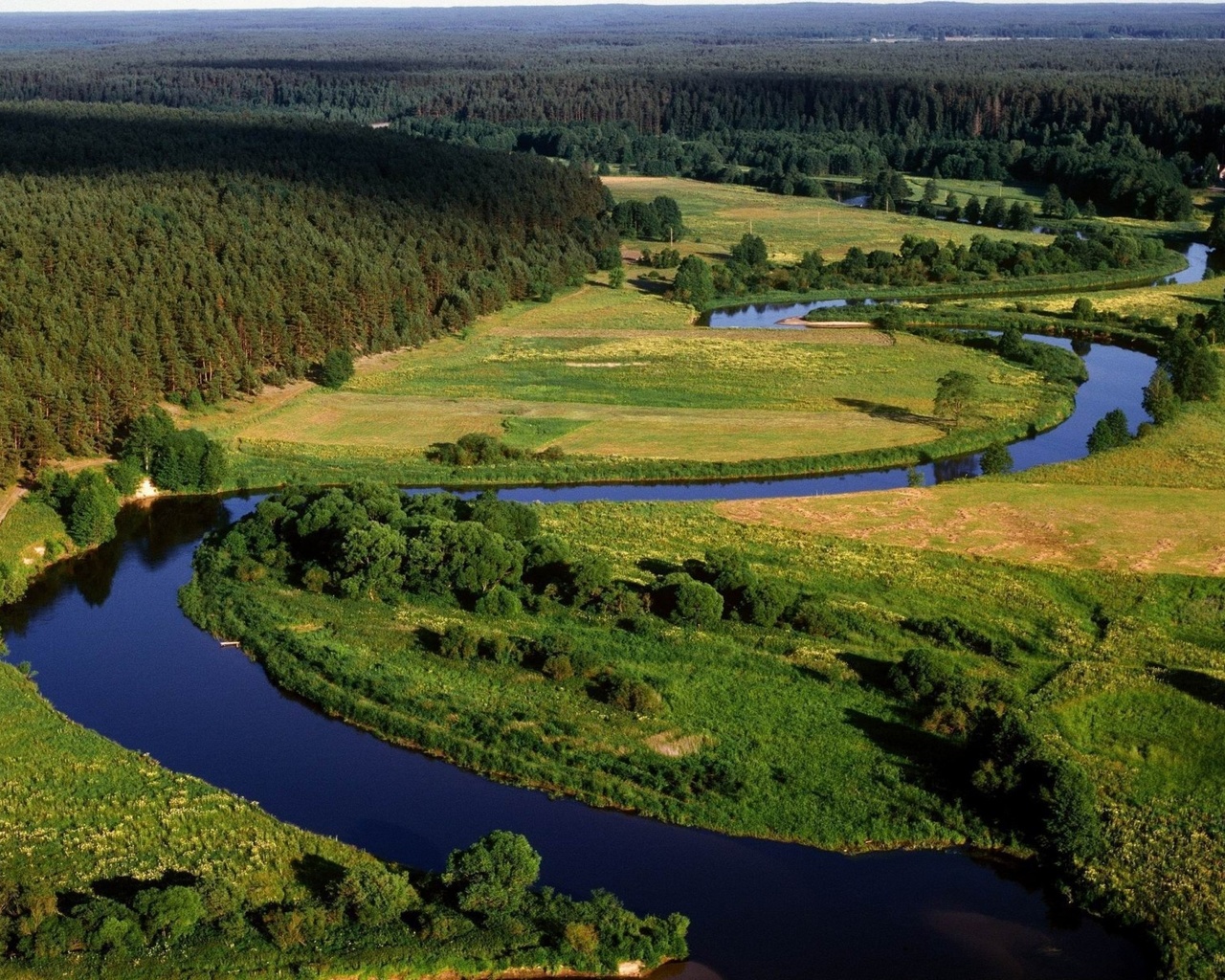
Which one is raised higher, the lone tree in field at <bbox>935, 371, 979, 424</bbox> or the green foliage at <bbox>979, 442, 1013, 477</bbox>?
the lone tree in field at <bbox>935, 371, 979, 424</bbox>

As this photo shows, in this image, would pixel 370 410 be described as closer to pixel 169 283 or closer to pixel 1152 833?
pixel 169 283

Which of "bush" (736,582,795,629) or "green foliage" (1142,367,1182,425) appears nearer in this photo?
"bush" (736,582,795,629)

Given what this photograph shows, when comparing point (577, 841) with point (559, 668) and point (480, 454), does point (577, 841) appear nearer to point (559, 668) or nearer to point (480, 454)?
point (559, 668)

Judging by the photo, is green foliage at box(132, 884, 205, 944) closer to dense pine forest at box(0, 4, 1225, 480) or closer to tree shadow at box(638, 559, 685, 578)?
tree shadow at box(638, 559, 685, 578)

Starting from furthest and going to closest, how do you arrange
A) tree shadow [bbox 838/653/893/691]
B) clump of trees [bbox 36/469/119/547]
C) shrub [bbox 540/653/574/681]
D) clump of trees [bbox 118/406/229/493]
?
clump of trees [bbox 118/406/229/493], clump of trees [bbox 36/469/119/547], shrub [bbox 540/653/574/681], tree shadow [bbox 838/653/893/691]

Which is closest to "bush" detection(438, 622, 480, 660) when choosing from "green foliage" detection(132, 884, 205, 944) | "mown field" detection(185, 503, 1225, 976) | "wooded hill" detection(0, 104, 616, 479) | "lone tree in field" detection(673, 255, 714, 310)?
"mown field" detection(185, 503, 1225, 976)

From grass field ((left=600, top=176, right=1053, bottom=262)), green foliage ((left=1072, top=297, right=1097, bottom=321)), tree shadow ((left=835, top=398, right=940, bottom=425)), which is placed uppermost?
grass field ((left=600, top=176, right=1053, bottom=262))

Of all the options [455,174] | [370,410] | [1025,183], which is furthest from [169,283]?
[1025,183]
